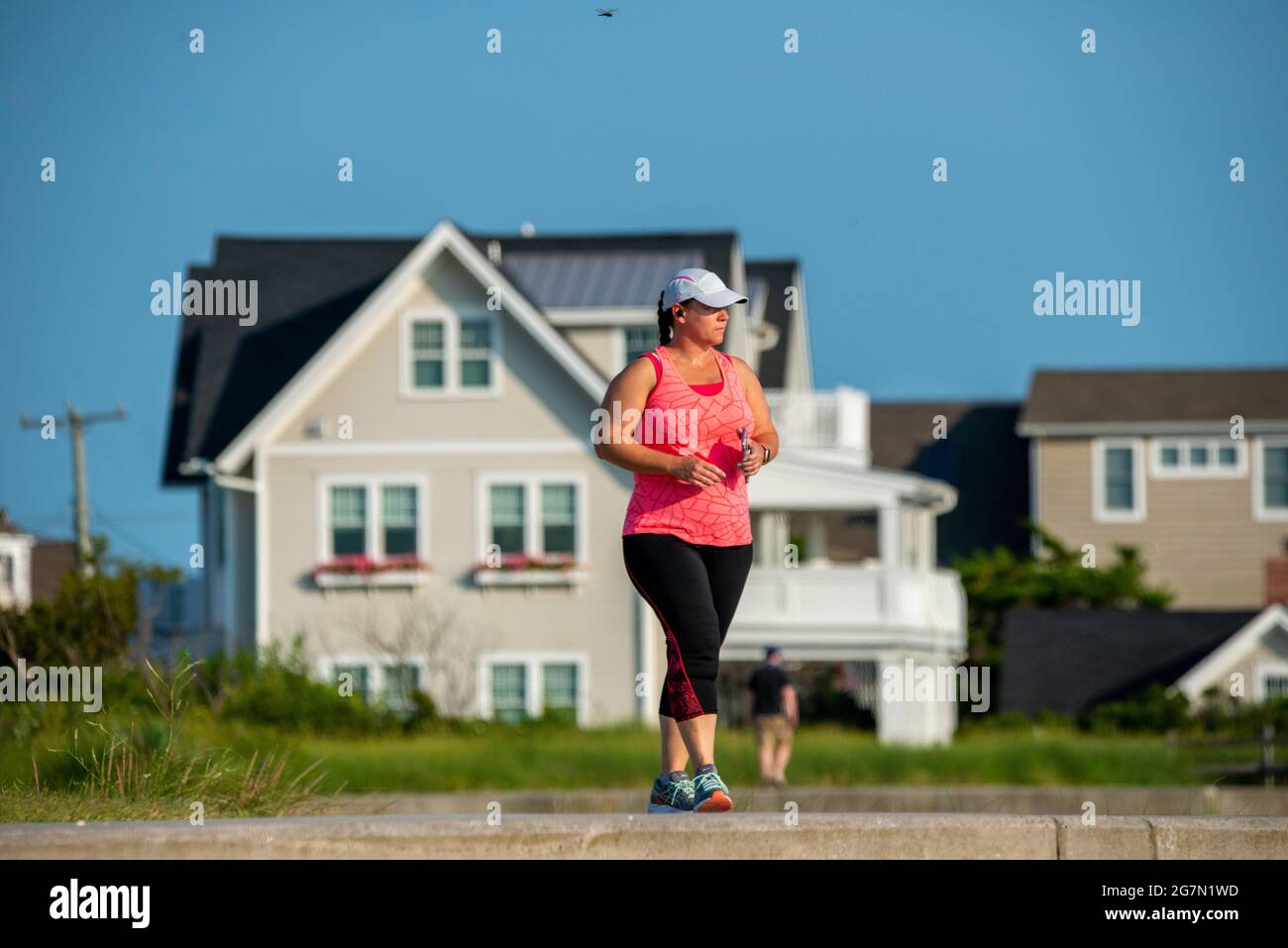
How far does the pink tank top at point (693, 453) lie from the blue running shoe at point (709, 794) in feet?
2.64

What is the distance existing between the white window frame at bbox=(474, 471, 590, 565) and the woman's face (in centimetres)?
2439

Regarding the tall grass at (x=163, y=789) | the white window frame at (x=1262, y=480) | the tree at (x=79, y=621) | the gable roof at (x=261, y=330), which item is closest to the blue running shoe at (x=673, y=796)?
the tall grass at (x=163, y=789)

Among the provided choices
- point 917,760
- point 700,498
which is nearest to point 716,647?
point 700,498

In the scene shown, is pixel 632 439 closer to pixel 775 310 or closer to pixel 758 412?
pixel 758 412

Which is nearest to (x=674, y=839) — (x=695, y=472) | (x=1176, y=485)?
(x=695, y=472)

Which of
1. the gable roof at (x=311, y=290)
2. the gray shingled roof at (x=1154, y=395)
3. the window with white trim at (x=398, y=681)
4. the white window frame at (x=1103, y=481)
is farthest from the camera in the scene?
the gray shingled roof at (x=1154, y=395)

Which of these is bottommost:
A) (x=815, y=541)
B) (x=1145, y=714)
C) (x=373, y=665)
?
(x=1145, y=714)

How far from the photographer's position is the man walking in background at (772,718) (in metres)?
21.0

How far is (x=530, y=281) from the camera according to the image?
35.1 m

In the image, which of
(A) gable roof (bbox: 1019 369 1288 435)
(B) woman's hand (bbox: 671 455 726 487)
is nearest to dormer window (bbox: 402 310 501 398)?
(A) gable roof (bbox: 1019 369 1288 435)

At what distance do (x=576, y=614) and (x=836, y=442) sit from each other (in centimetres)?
655

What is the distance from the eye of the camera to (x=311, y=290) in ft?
119

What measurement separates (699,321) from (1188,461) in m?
40.2

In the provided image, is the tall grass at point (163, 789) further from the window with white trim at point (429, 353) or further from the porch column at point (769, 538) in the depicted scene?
the porch column at point (769, 538)
